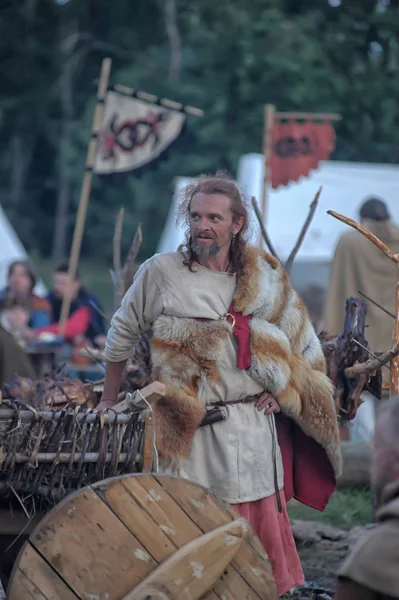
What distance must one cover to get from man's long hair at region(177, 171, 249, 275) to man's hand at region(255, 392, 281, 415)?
1.53ft

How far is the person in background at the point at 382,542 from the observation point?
2.68 meters

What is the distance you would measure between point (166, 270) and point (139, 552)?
119 centimetres

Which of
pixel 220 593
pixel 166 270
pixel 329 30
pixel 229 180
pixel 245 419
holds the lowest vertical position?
pixel 220 593

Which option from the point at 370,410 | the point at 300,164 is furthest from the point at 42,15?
the point at 370,410

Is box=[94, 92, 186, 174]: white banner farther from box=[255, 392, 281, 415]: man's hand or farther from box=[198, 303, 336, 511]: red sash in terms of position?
box=[255, 392, 281, 415]: man's hand

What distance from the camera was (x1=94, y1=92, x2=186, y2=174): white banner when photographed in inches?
383

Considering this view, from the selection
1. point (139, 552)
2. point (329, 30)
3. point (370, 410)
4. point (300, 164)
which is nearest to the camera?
point (139, 552)

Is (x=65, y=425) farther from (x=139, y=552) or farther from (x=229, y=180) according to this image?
(x=229, y=180)

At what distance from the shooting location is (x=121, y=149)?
988 cm

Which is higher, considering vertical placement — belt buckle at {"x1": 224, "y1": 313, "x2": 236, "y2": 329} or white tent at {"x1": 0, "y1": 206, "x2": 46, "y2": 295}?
belt buckle at {"x1": 224, "y1": 313, "x2": 236, "y2": 329}

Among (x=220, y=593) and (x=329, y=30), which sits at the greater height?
(x=329, y=30)

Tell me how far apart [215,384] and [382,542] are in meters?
1.68

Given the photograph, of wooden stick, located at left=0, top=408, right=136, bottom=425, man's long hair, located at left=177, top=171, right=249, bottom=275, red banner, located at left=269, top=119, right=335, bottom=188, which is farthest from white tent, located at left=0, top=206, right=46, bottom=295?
wooden stick, located at left=0, top=408, right=136, bottom=425

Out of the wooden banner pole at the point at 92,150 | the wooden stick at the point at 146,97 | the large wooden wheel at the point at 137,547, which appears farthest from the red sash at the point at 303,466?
the wooden stick at the point at 146,97
